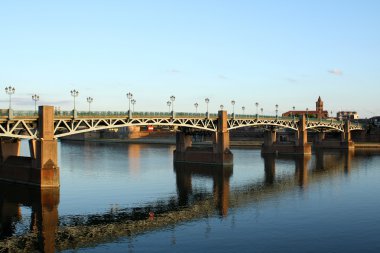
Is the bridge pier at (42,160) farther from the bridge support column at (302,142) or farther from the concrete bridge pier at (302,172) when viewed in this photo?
the bridge support column at (302,142)

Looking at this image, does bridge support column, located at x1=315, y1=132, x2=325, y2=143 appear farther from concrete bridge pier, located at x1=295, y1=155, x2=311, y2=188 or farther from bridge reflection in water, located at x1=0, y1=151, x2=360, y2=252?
bridge reflection in water, located at x1=0, y1=151, x2=360, y2=252

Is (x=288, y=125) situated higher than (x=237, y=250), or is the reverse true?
(x=288, y=125)

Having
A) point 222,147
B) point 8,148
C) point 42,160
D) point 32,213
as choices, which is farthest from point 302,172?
point 32,213

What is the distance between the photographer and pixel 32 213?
172ft

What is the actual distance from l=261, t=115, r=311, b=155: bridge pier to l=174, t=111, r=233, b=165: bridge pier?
39.9 metres

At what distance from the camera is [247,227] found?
152ft

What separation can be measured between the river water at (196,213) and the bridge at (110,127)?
386 centimetres

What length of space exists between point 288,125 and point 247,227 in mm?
99893

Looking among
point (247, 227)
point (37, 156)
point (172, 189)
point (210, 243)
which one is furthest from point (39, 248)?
point (172, 189)

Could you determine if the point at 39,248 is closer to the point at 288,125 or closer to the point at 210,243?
the point at 210,243

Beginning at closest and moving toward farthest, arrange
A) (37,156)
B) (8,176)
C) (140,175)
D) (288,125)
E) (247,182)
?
(37,156)
(8,176)
(247,182)
(140,175)
(288,125)

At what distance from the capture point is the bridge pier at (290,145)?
5615 inches

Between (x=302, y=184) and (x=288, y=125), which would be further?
(x=288, y=125)

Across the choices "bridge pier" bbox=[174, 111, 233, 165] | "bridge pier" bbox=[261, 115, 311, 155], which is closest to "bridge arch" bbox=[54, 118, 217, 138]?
"bridge pier" bbox=[174, 111, 233, 165]
